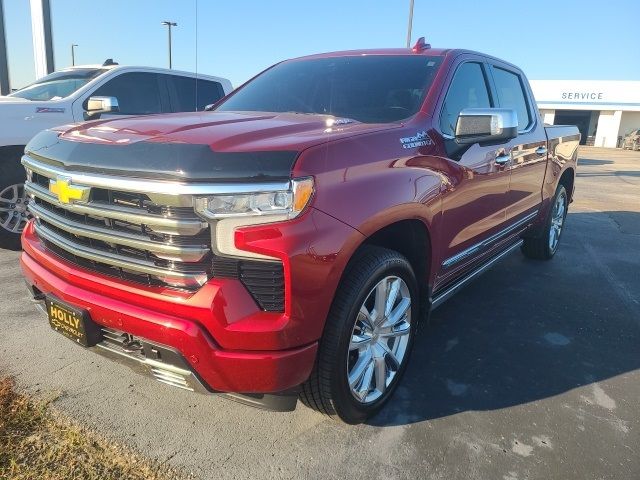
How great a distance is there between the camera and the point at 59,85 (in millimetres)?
6215

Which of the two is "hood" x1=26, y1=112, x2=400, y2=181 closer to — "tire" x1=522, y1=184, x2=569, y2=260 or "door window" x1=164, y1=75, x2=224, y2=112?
"tire" x1=522, y1=184, x2=569, y2=260

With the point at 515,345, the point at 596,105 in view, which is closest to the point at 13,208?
the point at 515,345

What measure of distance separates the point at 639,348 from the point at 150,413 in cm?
327

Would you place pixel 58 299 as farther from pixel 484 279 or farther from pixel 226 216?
pixel 484 279

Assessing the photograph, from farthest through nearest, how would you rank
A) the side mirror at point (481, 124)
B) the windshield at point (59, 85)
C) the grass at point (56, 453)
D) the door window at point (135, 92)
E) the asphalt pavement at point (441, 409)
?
1. the door window at point (135, 92)
2. the windshield at point (59, 85)
3. the side mirror at point (481, 124)
4. the asphalt pavement at point (441, 409)
5. the grass at point (56, 453)

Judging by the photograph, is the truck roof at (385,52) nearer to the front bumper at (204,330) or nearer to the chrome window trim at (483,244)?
the chrome window trim at (483,244)

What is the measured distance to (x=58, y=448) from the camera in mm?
2309

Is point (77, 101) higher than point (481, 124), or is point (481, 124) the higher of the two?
point (481, 124)

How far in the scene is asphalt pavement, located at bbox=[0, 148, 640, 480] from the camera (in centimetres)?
233

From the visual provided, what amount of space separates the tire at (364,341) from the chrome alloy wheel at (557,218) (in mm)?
3435

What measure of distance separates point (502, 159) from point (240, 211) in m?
2.41

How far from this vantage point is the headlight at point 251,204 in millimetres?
1888

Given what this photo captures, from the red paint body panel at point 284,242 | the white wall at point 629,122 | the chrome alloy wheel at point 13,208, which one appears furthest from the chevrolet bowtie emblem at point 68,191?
the white wall at point 629,122

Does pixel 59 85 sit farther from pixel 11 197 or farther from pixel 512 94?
pixel 512 94
